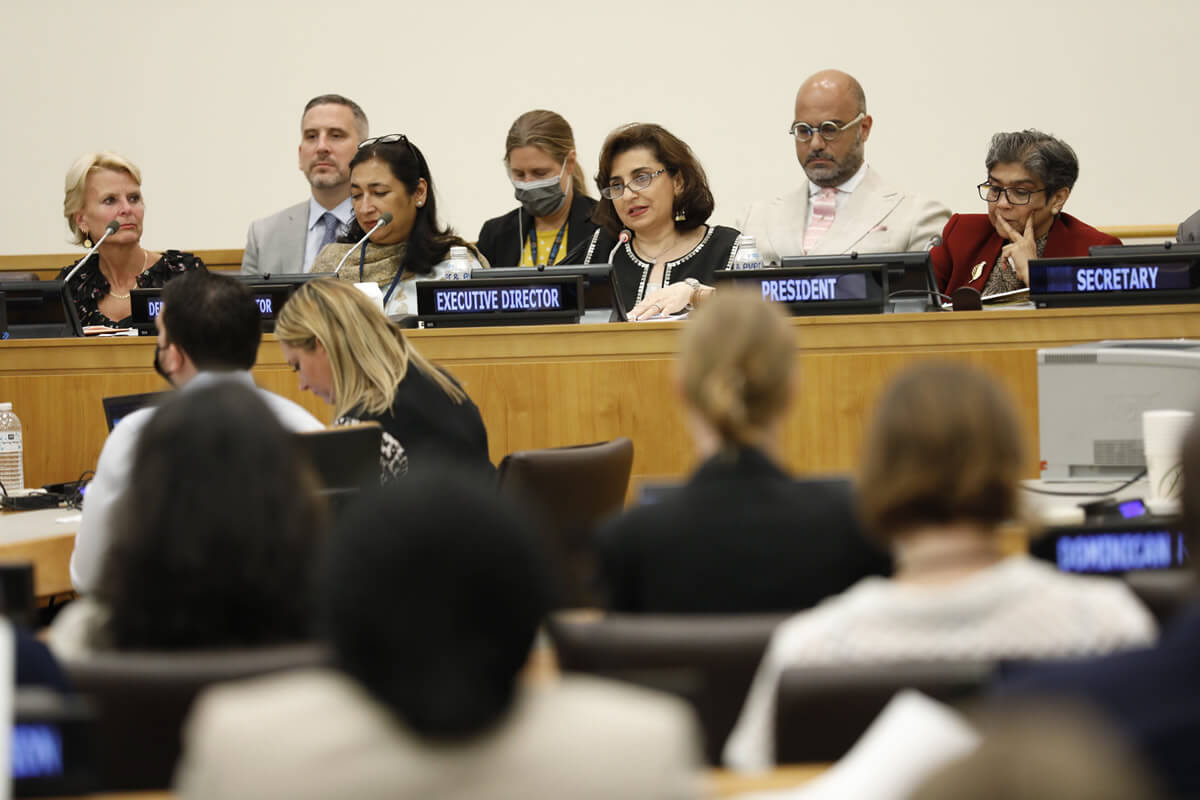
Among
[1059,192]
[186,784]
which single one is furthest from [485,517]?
[1059,192]

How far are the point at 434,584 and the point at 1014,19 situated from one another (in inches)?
253

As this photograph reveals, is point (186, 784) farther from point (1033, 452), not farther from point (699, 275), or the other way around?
point (699, 275)

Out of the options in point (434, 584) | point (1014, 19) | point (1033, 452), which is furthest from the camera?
point (1014, 19)

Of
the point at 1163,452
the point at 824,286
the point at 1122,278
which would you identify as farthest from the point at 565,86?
the point at 1163,452

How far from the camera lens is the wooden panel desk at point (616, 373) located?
360 cm

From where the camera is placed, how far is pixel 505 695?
912 millimetres

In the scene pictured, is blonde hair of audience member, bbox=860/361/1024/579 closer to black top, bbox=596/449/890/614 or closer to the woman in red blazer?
black top, bbox=596/449/890/614

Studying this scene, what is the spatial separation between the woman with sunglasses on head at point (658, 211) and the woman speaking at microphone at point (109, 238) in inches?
55.0

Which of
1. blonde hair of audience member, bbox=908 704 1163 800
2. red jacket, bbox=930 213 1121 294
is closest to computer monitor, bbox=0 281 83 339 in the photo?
red jacket, bbox=930 213 1121 294

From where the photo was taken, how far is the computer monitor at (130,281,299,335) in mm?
3949

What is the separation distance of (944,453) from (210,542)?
0.67 metres

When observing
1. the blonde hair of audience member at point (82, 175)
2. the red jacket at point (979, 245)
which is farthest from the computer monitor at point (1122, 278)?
the blonde hair of audience member at point (82, 175)

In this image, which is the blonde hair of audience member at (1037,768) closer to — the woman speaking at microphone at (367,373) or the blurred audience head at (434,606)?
the blurred audience head at (434,606)

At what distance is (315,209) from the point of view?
529 cm
